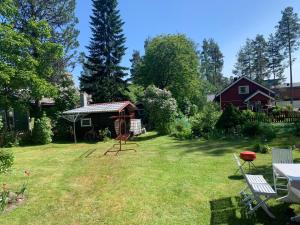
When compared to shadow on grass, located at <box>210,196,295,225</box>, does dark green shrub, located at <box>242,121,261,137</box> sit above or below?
above

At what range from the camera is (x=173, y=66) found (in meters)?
37.0

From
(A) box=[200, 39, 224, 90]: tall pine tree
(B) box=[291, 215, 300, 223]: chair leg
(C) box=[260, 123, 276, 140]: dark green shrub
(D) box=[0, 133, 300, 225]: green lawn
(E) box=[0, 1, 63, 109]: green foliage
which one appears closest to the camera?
(B) box=[291, 215, 300, 223]: chair leg

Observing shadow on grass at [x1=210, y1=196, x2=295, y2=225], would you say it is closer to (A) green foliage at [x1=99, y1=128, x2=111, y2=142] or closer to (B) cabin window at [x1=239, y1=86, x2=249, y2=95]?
(A) green foliage at [x1=99, y1=128, x2=111, y2=142]

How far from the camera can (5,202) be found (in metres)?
7.10

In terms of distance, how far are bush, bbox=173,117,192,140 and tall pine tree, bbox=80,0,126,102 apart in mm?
12276

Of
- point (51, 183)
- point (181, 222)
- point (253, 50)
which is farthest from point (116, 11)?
point (253, 50)

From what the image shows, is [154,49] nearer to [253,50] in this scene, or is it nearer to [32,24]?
[32,24]

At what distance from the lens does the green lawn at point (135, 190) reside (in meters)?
6.29

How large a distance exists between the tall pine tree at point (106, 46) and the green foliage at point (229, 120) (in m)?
15.9

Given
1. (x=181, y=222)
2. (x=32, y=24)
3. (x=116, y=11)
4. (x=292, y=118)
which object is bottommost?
(x=181, y=222)

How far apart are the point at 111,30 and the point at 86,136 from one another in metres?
17.5

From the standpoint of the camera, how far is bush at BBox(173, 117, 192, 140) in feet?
65.9

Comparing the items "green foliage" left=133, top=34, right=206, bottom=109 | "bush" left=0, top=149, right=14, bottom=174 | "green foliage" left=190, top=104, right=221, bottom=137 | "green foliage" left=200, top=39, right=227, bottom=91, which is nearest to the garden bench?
"bush" left=0, top=149, right=14, bottom=174

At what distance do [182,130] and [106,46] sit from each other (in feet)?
58.3
